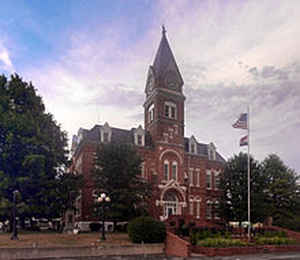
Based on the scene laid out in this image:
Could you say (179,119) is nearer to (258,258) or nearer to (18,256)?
(258,258)

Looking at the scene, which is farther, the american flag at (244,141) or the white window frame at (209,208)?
the white window frame at (209,208)

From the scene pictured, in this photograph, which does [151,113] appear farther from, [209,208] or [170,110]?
[209,208]

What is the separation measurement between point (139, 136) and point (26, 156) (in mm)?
18587

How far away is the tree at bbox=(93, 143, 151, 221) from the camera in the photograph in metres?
34.1

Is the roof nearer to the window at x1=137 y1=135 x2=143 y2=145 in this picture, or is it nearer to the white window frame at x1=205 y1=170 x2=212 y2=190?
the window at x1=137 y1=135 x2=143 y2=145

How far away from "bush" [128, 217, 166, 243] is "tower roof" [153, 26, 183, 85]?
89.1 feet

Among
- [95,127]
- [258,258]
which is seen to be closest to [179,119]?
[95,127]

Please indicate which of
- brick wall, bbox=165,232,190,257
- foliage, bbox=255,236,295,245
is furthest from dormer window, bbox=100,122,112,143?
foliage, bbox=255,236,295,245

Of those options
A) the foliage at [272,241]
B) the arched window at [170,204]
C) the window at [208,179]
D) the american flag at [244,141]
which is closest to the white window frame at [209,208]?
the window at [208,179]

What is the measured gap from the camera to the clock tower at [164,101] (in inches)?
1880

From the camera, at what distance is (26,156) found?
31562mm

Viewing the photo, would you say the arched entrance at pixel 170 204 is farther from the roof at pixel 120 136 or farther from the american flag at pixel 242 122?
the american flag at pixel 242 122

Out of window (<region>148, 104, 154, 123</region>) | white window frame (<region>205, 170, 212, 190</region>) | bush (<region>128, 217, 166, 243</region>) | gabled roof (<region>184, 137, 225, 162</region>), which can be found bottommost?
bush (<region>128, 217, 166, 243</region>)

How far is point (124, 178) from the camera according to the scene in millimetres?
35094
